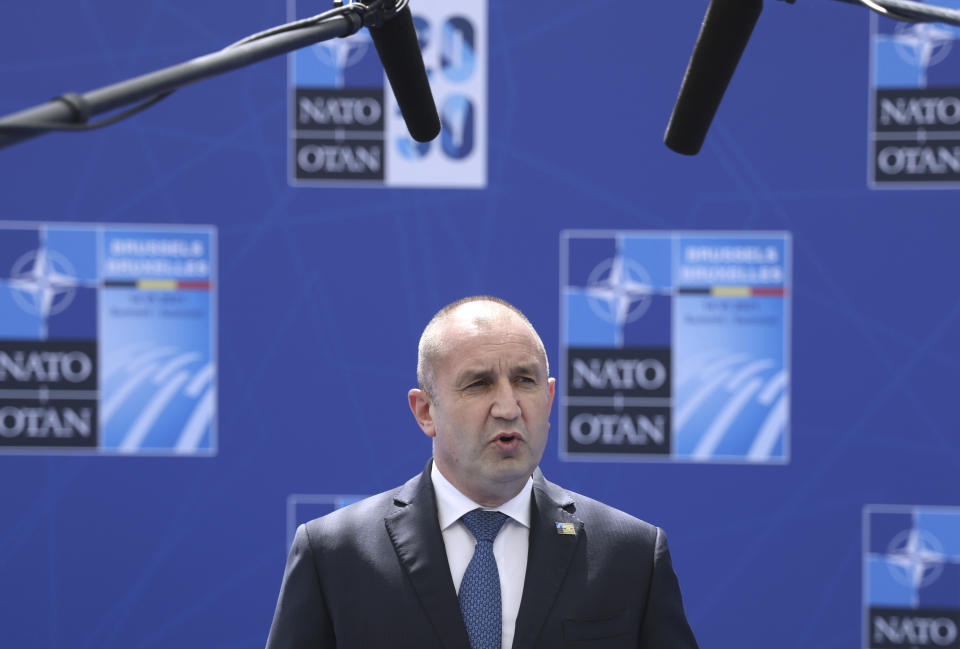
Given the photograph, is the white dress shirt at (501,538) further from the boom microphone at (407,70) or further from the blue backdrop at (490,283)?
the blue backdrop at (490,283)

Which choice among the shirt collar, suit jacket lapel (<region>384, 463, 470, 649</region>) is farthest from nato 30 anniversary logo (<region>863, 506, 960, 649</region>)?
suit jacket lapel (<region>384, 463, 470, 649</region>)

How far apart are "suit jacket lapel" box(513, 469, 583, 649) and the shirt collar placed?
0.02 meters

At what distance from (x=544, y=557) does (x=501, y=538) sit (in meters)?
0.07

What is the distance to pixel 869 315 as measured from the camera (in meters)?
2.67

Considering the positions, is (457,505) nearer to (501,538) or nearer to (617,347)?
(501,538)

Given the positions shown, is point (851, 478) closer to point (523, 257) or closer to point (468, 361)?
point (523, 257)

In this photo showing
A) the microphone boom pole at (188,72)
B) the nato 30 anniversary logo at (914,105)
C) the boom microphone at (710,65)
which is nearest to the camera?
the microphone boom pole at (188,72)

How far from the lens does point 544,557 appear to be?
4.72ft

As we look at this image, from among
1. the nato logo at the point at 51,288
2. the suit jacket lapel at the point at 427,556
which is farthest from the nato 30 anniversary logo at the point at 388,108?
the suit jacket lapel at the point at 427,556

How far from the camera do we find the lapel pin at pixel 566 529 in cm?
147

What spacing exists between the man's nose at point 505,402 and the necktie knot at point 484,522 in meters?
0.17

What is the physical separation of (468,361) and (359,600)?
14.9 inches

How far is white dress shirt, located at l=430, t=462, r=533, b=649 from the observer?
143 centimetres

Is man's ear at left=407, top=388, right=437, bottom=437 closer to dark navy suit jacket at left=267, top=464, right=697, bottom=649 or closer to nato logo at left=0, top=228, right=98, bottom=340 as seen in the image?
dark navy suit jacket at left=267, top=464, right=697, bottom=649
